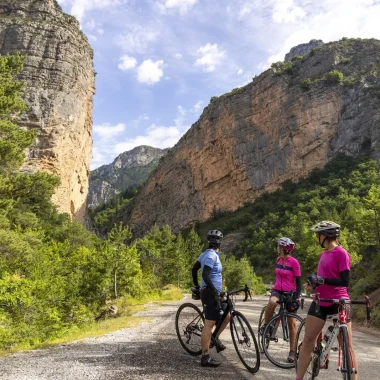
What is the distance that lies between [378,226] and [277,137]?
6787 cm

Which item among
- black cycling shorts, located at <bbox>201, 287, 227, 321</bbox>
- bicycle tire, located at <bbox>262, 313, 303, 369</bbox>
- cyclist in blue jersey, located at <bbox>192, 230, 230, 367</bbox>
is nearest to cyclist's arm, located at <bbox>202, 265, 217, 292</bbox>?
cyclist in blue jersey, located at <bbox>192, 230, 230, 367</bbox>

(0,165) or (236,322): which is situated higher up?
(0,165)

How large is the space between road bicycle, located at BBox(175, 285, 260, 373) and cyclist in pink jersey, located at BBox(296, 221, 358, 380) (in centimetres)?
117

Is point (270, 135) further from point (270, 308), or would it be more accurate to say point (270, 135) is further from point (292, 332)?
point (292, 332)

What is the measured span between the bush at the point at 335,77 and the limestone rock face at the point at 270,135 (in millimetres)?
782

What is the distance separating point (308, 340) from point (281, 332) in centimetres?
211

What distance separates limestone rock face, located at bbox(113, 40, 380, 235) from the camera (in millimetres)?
80625

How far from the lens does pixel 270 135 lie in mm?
→ 92438

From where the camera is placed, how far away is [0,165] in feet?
48.5

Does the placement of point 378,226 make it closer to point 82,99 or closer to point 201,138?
point 82,99

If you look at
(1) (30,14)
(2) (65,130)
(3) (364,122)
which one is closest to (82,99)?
(2) (65,130)

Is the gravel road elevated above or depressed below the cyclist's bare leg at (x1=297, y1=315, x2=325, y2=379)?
below

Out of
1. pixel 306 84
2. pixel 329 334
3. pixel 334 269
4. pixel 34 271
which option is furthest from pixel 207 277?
pixel 306 84

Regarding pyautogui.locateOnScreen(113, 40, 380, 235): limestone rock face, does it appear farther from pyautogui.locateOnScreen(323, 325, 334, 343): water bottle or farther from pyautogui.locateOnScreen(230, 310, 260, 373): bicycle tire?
pyautogui.locateOnScreen(323, 325, 334, 343): water bottle
